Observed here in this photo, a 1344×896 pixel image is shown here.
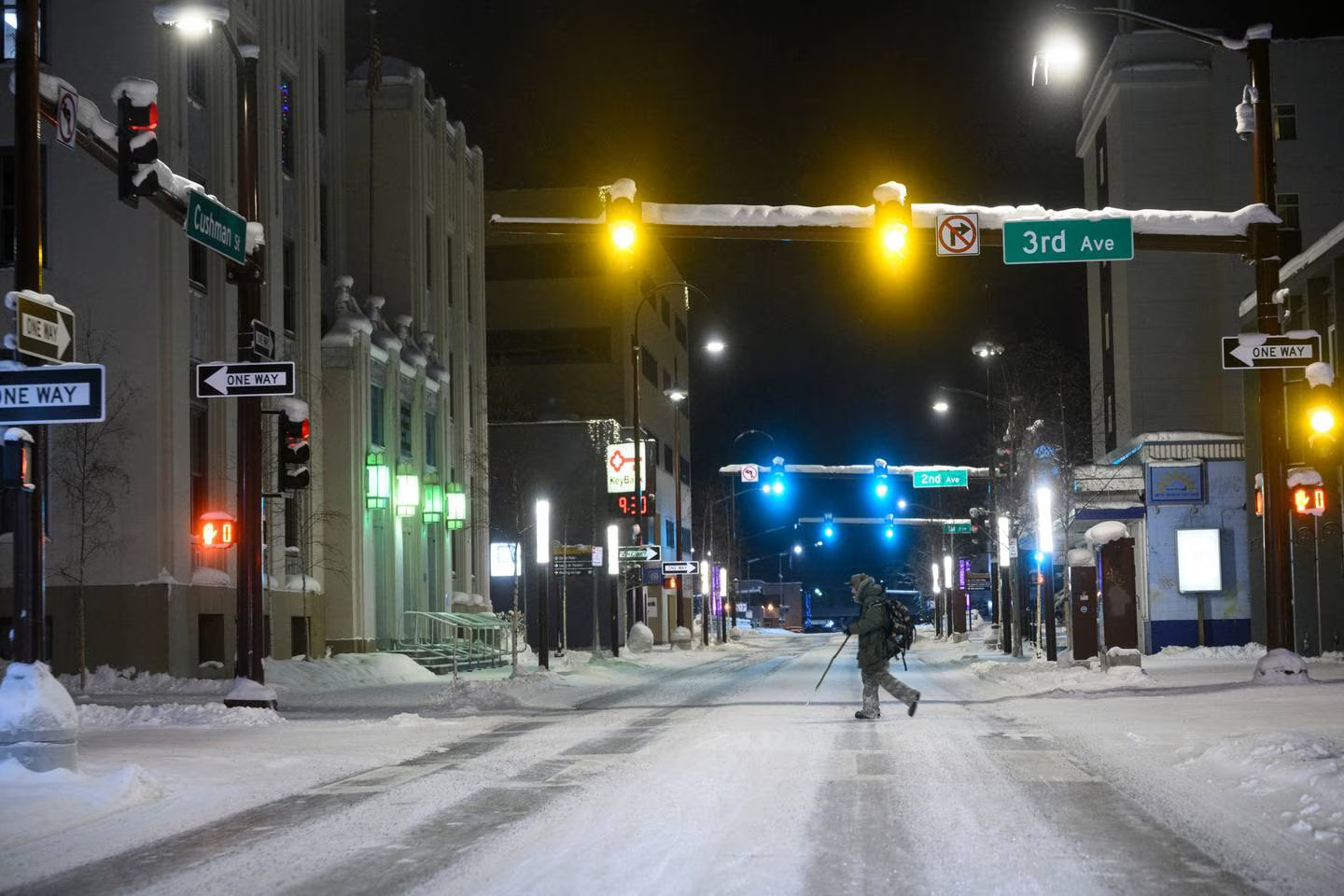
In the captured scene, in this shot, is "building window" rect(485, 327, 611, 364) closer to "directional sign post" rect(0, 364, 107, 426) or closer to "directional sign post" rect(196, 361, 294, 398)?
"directional sign post" rect(196, 361, 294, 398)

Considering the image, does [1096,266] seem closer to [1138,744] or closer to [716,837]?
[1138,744]

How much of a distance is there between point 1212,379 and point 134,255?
123ft

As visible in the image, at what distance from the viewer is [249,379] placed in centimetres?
1942

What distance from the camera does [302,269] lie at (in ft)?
123

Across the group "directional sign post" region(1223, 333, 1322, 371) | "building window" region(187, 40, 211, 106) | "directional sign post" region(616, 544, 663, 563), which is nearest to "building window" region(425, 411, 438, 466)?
"directional sign post" region(616, 544, 663, 563)

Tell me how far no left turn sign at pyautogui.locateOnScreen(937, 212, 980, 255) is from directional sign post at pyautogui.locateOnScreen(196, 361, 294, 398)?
874 centimetres

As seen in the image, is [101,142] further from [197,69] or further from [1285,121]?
[1285,121]

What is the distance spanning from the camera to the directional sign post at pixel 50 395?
12492mm

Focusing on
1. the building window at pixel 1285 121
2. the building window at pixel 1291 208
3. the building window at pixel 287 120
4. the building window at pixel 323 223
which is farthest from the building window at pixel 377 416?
the building window at pixel 1285 121

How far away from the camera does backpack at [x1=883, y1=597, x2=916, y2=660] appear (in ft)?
63.8

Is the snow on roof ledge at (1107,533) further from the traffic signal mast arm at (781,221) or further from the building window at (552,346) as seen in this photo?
the building window at (552,346)

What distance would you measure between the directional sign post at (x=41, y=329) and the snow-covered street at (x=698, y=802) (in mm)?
3302

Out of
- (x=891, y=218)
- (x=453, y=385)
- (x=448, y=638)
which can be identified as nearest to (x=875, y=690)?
(x=891, y=218)

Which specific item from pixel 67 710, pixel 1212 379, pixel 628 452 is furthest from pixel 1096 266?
pixel 67 710
